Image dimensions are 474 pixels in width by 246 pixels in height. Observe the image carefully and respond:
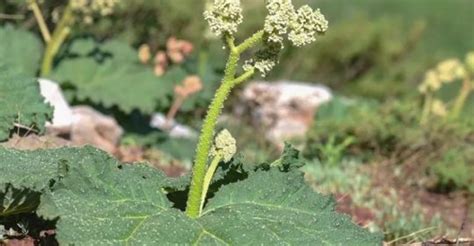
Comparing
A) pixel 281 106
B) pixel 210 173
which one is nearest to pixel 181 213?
pixel 210 173

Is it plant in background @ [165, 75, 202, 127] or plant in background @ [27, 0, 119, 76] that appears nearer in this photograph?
plant in background @ [27, 0, 119, 76]

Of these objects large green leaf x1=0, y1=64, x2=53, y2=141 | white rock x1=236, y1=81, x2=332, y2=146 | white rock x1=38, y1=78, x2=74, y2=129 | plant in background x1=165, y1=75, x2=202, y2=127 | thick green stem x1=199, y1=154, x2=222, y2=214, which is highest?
white rock x1=236, y1=81, x2=332, y2=146

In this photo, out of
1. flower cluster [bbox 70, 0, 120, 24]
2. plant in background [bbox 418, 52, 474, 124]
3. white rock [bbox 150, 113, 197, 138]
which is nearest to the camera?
flower cluster [bbox 70, 0, 120, 24]

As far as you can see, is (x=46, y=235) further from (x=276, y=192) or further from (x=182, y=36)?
(x=182, y=36)

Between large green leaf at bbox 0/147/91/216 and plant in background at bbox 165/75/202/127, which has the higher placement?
plant in background at bbox 165/75/202/127

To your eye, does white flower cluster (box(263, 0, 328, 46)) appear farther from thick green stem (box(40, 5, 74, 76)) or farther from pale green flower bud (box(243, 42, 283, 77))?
thick green stem (box(40, 5, 74, 76))

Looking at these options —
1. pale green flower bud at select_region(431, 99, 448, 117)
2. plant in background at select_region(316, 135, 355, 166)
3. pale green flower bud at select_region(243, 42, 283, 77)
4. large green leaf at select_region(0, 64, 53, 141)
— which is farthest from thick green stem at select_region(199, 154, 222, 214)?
pale green flower bud at select_region(431, 99, 448, 117)

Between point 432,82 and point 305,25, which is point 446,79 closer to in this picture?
point 432,82
